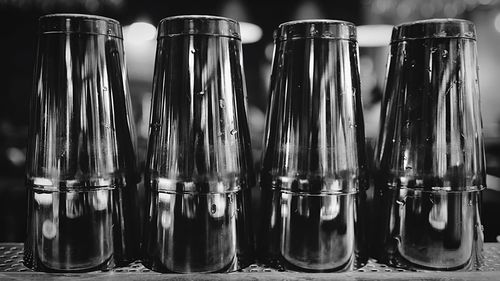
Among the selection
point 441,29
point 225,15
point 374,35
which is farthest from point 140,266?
point 374,35

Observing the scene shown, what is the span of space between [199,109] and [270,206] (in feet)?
0.58

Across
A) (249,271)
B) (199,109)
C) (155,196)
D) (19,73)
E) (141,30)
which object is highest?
(141,30)

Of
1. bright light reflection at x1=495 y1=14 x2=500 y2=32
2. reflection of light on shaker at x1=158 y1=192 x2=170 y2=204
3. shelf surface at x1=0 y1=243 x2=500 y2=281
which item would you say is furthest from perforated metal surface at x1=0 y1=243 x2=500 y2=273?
bright light reflection at x1=495 y1=14 x2=500 y2=32

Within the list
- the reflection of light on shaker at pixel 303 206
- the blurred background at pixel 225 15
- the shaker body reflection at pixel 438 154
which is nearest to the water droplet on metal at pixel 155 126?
the reflection of light on shaker at pixel 303 206

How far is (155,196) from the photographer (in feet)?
2.17

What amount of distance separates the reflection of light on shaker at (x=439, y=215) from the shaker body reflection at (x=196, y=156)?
0.86ft

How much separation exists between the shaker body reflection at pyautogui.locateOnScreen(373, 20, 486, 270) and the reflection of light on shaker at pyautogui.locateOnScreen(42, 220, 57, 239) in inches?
18.7

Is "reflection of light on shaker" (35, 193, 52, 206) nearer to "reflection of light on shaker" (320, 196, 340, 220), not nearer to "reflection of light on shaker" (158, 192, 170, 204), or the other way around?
"reflection of light on shaker" (158, 192, 170, 204)

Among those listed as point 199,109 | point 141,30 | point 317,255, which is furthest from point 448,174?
point 141,30

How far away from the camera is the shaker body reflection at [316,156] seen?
2.12 ft

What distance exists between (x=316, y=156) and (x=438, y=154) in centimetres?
17

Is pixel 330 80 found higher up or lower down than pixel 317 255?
A: higher up

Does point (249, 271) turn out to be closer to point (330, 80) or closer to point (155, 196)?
point (155, 196)

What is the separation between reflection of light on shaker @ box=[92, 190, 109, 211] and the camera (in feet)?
2.11
